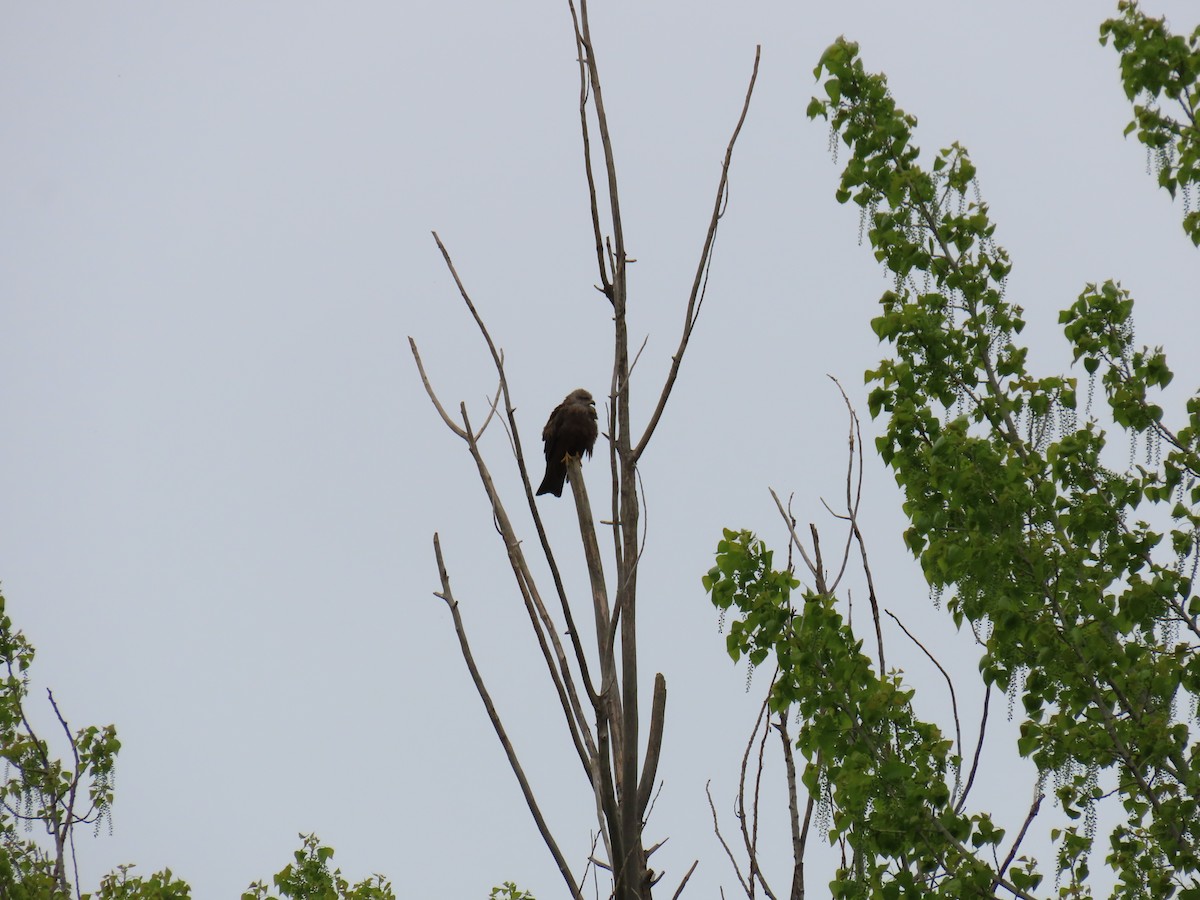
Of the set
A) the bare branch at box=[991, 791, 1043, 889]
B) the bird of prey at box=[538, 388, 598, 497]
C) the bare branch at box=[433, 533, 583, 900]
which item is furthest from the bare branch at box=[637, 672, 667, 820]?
the bird of prey at box=[538, 388, 598, 497]

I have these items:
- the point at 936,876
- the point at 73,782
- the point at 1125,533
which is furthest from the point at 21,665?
the point at 1125,533

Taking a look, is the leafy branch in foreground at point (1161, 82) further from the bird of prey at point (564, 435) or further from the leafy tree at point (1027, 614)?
the bird of prey at point (564, 435)

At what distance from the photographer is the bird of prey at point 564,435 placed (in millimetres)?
10203

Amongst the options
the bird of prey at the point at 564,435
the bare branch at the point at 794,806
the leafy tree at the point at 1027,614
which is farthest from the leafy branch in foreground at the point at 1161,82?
the bird of prey at the point at 564,435

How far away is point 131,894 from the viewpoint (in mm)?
8266

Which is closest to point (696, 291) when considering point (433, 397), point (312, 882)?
point (433, 397)

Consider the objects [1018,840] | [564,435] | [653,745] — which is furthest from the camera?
[564,435]

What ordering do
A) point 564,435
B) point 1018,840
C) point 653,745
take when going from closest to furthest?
point 653,745
point 1018,840
point 564,435

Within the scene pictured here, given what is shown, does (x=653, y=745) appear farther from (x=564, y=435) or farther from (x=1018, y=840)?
(x=564, y=435)

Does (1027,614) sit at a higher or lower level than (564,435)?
lower

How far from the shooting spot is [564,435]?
10.5 meters

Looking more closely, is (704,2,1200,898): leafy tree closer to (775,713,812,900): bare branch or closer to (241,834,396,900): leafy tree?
(775,713,812,900): bare branch

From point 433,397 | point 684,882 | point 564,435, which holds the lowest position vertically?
point 684,882

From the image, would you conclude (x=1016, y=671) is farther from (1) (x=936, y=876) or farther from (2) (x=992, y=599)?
(1) (x=936, y=876)
